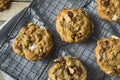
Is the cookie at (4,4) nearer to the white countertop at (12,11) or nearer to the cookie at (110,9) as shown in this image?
the white countertop at (12,11)

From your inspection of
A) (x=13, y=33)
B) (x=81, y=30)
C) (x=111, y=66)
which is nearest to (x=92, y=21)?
(x=81, y=30)

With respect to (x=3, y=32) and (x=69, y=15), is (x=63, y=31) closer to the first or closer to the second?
(x=69, y=15)

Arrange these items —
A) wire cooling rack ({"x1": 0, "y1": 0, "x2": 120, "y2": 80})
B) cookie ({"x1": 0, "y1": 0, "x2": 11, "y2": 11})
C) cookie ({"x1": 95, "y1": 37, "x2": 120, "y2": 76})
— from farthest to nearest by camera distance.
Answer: cookie ({"x1": 0, "y1": 0, "x2": 11, "y2": 11}) < wire cooling rack ({"x1": 0, "y1": 0, "x2": 120, "y2": 80}) < cookie ({"x1": 95, "y1": 37, "x2": 120, "y2": 76})

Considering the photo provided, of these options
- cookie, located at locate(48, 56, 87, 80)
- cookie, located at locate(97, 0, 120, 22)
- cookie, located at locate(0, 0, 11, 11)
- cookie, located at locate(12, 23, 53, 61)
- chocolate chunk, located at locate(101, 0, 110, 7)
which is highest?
cookie, located at locate(0, 0, 11, 11)

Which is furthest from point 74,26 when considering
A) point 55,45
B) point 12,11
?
point 12,11

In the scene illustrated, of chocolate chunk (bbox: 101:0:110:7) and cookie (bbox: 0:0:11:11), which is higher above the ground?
cookie (bbox: 0:0:11:11)

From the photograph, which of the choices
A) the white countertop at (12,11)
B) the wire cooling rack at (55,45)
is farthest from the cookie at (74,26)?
the white countertop at (12,11)

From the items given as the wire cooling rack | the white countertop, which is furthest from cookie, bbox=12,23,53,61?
the white countertop

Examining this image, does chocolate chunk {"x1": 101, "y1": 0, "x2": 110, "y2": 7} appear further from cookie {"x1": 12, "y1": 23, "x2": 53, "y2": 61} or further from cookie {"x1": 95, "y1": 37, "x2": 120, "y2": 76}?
cookie {"x1": 12, "y1": 23, "x2": 53, "y2": 61}
